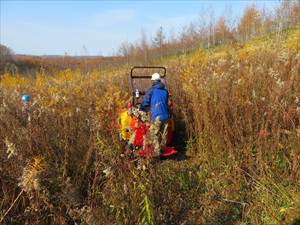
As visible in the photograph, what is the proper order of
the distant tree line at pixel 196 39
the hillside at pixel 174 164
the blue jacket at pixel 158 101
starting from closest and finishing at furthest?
1. the hillside at pixel 174 164
2. the blue jacket at pixel 158 101
3. the distant tree line at pixel 196 39

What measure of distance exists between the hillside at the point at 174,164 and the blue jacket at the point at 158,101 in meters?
0.46

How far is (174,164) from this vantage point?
5.48 meters

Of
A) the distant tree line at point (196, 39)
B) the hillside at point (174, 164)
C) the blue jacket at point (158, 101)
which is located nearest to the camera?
the hillside at point (174, 164)

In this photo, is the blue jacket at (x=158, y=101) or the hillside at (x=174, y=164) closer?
the hillside at (x=174, y=164)

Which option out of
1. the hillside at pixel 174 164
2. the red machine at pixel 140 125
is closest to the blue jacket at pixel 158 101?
the red machine at pixel 140 125

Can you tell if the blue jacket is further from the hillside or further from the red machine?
the hillside

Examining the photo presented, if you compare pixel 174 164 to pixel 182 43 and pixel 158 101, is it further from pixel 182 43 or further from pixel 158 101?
pixel 182 43

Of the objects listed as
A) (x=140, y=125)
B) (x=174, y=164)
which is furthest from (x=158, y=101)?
(x=140, y=125)

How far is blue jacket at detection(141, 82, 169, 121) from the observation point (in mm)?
5988

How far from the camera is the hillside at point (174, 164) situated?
3281 mm

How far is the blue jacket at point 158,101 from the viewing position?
5.99 metres

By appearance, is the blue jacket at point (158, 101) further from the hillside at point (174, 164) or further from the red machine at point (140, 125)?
the hillside at point (174, 164)

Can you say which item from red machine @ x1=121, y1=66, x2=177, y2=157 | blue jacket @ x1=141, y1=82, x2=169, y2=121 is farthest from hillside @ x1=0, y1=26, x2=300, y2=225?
blue jacket @ x1=141, y1=82, x2=169, y2=121

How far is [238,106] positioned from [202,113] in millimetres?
556
